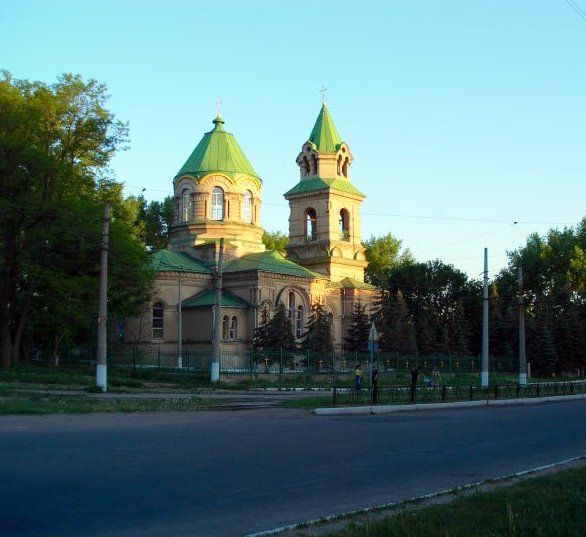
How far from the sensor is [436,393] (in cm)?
2884

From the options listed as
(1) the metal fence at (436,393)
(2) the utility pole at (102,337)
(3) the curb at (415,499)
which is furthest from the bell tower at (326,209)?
(3) the curb at (415,499)

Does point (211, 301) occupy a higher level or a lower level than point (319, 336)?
higher

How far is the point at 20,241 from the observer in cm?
3512

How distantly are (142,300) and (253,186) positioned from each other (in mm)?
15117

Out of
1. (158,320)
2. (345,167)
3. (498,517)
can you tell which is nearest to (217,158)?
(345,167)

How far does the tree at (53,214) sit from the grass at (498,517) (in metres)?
28.4

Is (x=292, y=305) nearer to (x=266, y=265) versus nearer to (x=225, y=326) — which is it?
(x=266, y=265)

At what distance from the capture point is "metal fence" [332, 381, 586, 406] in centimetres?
2473

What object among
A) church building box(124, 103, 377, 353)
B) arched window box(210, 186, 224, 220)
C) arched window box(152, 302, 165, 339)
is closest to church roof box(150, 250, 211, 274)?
church building box(124, 103, 377, 353)

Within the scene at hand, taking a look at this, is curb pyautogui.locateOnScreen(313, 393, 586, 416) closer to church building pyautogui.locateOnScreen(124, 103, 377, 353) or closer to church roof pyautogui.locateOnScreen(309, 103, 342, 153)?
church building pyautogui.locateOnScreen(124, 103, 377, 353)

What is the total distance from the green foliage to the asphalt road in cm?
2466

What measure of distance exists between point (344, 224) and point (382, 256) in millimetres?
28336

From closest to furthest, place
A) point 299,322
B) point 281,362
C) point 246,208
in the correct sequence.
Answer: point 281,362 → point 299,322 → point 246,208

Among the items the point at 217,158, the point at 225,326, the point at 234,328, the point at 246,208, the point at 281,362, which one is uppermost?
the point at 217,158
